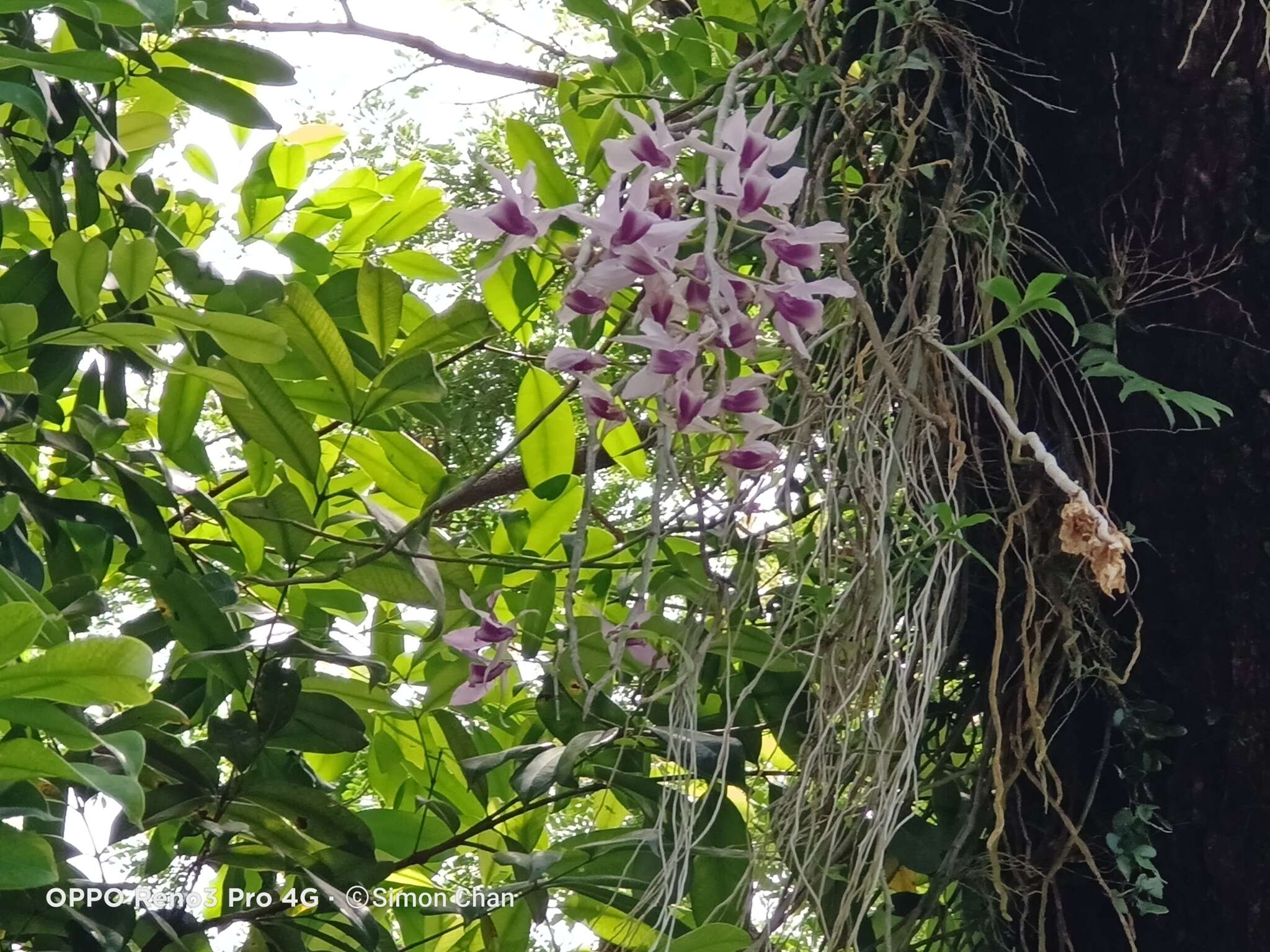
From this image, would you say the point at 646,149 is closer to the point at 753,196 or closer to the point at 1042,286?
the point at 753,196

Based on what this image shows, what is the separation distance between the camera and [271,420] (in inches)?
29.7

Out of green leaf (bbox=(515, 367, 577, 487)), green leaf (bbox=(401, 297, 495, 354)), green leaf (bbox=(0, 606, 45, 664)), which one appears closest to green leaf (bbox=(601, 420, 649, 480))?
green leaf (bbox=(515, 367, 577, 487))

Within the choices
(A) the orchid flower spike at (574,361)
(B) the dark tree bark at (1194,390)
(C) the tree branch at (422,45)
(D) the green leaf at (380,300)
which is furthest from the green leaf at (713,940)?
(C) the tree branch at (422,45)

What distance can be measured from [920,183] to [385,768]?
627 millimetres

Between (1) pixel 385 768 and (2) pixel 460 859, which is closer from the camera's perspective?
(1) pixel 385 768

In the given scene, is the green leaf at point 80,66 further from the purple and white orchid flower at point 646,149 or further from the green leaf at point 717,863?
the green leaf at point 717,863

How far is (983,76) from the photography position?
736mm

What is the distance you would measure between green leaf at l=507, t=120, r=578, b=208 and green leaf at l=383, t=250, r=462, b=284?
0.48 feet

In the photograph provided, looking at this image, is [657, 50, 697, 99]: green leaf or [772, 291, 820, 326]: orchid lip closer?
[772, 291, 820, 326]: orchid lip

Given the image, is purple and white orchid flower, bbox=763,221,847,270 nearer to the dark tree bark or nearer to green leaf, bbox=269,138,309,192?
the dark tree bark

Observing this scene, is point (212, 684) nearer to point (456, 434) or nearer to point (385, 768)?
point (385, 768)

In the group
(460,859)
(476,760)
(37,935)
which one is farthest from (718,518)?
(460,859)

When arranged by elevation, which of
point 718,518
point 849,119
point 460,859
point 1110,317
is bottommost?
point 460,859

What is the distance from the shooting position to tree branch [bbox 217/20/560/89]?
1074mm
